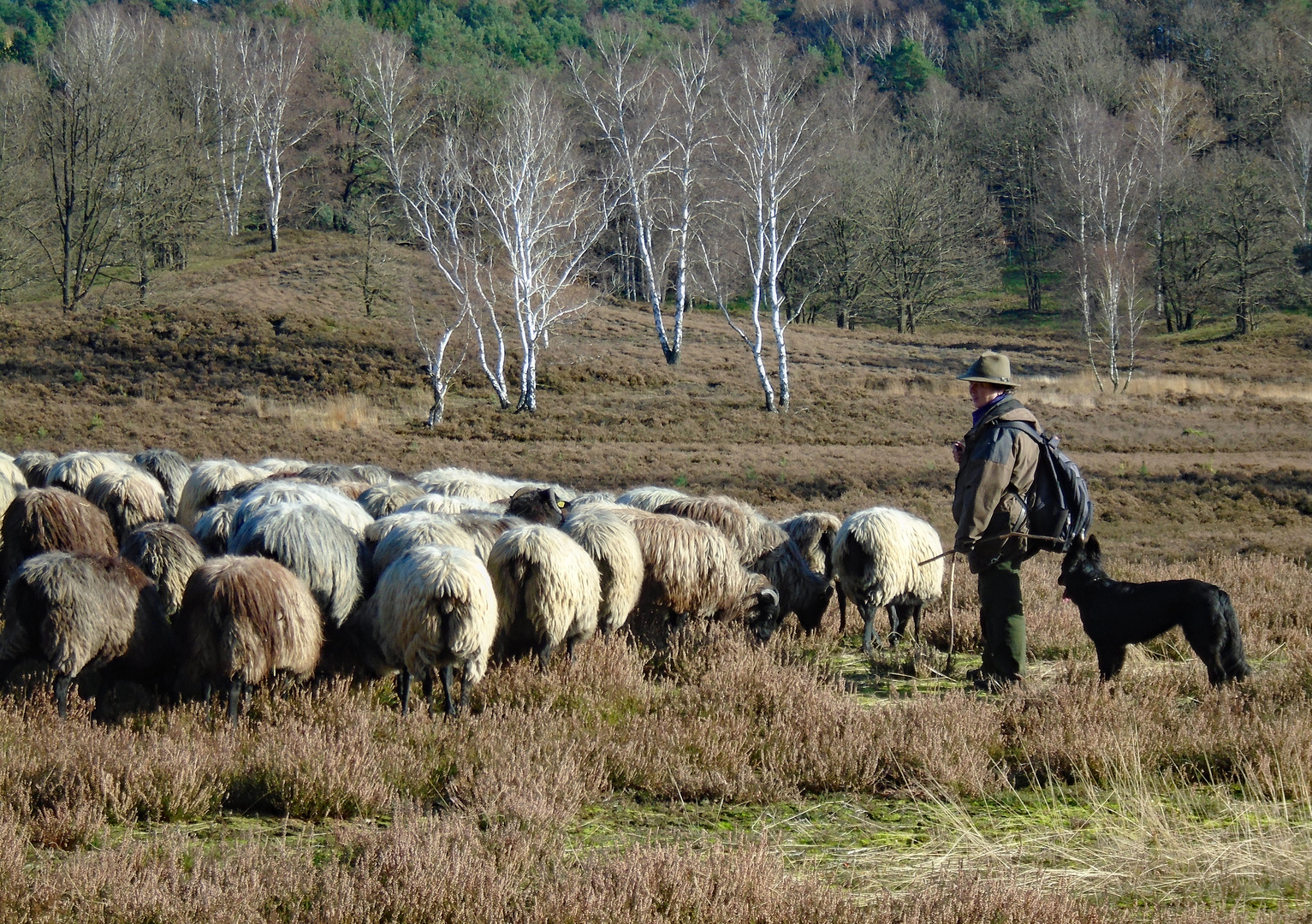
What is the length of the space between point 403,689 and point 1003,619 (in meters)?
3.94

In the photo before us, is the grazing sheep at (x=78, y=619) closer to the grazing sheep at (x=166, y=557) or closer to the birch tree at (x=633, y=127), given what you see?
the grazing sheep at (x=166, y=557)

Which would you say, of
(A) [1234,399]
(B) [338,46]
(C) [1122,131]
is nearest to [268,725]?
(A) [1234,399]

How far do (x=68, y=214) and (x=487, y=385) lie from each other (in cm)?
1679

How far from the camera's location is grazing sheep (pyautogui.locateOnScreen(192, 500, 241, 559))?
29.5ft

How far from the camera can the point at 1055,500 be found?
673 centimetres

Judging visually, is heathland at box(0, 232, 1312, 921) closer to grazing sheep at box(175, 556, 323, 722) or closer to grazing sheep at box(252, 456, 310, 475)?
grazing sheep at box(175, 556, 323, 722)

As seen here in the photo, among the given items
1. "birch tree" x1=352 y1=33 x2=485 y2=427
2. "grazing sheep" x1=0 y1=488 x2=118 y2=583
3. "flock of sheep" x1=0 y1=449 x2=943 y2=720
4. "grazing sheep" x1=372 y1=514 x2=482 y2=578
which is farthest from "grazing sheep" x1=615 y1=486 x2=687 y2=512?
"birch tree" x1=352 y1=33 x2=485 y2=427

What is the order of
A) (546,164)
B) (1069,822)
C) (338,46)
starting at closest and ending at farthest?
(1069,822) < (546,164) < (338,46)

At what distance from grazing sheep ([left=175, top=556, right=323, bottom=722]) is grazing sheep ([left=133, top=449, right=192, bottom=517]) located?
720cm

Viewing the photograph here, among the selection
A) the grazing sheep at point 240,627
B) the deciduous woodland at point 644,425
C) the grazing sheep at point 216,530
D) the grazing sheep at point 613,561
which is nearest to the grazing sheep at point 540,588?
the deciduous woodland at point 644,425

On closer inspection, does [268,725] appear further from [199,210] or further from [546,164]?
[199,210]

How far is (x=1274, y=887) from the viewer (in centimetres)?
400

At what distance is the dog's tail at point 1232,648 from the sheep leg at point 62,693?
22.6 feet

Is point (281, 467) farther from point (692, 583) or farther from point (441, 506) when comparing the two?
point (692, 583)
